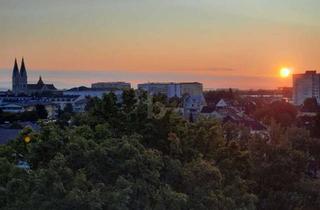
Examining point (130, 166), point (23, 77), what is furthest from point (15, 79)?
point (130, 166)

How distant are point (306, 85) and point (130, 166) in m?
109

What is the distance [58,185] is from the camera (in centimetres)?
1019

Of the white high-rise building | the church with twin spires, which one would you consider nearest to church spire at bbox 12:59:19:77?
the church with twin spires

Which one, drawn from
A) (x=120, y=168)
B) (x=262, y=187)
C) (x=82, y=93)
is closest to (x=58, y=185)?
(x=120, y=168)

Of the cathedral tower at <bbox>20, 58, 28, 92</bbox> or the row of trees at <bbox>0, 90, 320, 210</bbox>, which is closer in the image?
the row of trees at <bbox>0, 90, 320, 210</bbox>

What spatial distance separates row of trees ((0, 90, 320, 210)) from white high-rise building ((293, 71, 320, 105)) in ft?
332

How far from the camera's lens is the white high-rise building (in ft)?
375

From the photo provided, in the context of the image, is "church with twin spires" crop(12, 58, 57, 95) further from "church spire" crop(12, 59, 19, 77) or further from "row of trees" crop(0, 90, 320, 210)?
"row of trees" crop(0, 90, 320, 210)

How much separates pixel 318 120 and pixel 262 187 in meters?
22.4

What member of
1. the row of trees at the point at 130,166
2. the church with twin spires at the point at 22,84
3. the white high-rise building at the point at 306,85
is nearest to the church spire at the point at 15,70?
the church with twin spires at the point at 22,84

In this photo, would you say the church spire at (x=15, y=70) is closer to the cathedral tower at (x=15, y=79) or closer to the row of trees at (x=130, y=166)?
the cathedral tower at (x=15, y=79)

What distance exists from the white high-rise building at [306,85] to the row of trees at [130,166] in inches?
3988

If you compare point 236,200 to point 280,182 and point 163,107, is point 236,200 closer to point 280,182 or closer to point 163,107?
point 163,107

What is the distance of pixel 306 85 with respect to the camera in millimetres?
115750
